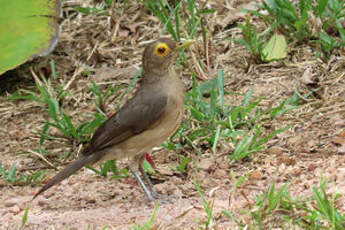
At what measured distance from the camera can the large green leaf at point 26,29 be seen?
6637 millimetres

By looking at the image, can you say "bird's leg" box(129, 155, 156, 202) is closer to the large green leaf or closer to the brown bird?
the brown bird

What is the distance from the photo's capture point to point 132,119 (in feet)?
16.7

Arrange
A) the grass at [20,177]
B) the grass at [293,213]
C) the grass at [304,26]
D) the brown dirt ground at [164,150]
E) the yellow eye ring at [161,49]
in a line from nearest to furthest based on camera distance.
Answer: the grass at [293,213] < the brown dirt ground at [164,150] < the yellow eye ring at [161,49] < the grass at [20,177] < the grass at [304,26]

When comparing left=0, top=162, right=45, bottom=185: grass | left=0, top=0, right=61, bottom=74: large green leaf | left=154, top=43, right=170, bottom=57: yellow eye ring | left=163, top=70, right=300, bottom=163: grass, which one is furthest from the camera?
left=0, top=0, right=61, bottom=74: large green leaf

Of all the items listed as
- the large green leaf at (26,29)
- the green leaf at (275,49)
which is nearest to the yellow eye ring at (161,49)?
the green leaf at (275,49)

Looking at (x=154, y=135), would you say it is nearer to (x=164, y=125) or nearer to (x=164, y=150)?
(x=164, y=125)

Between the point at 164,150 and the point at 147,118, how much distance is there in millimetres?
972

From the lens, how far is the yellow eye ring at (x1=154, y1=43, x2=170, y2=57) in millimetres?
5113

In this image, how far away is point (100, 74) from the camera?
739 centimetres

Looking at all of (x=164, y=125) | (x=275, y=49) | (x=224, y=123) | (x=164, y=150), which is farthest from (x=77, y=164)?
(x=275, y=49)

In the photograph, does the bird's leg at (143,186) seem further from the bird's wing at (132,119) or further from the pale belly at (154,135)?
the bird's wing at (132,119)

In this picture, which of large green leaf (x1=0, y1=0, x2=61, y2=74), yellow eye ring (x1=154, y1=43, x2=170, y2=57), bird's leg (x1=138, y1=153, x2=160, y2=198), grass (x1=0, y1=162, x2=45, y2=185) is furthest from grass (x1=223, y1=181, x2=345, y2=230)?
large green leaf (x1=0, y1=0, x2=61, y2=74)

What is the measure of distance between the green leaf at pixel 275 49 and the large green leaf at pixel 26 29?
2125 mm

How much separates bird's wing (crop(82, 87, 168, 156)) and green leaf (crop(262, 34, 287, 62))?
1921 mm
